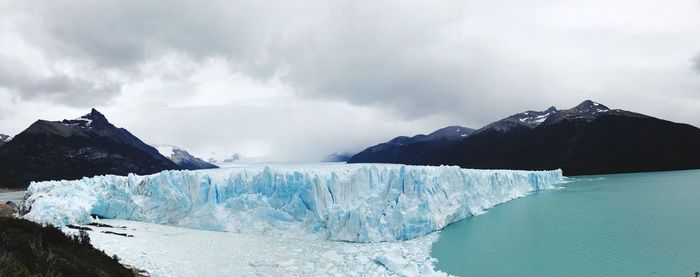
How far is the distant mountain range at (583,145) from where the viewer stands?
84500mm

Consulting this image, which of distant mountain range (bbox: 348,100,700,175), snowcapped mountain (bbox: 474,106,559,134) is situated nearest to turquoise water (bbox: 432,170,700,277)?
distant mountain range (bbox: 348,100,700,175)

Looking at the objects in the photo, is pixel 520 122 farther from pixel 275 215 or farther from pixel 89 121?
pixel 89 121

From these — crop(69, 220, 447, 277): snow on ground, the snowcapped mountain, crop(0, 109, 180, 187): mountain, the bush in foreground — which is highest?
the snowcapped mountain

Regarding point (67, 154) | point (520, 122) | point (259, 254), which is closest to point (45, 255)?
point (259, 254)

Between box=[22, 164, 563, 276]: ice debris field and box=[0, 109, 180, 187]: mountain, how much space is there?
77.2m

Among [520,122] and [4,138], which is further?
[4,138]

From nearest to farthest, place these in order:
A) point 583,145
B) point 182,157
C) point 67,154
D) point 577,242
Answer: point 577,242, point 583,145, point 67,154, point 182,157

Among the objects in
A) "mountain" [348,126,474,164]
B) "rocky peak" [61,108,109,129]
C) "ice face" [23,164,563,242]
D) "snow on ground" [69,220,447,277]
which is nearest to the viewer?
"snow on ground" [69,220,447,277]

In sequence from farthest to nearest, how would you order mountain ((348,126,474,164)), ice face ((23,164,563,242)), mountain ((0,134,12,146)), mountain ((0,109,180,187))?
mountain ((0,134,12,146)) → mountain ((348,126,474,164)) → mountain ((0,109,180,187)) → ice face ((23,164,563,242))

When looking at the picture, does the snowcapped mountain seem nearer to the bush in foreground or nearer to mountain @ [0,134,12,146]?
the bush in foreground

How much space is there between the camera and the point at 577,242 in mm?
18266

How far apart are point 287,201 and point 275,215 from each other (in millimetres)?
970

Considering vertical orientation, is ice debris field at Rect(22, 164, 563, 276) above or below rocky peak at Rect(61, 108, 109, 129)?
below

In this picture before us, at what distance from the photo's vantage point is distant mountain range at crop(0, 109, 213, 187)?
298 feet
